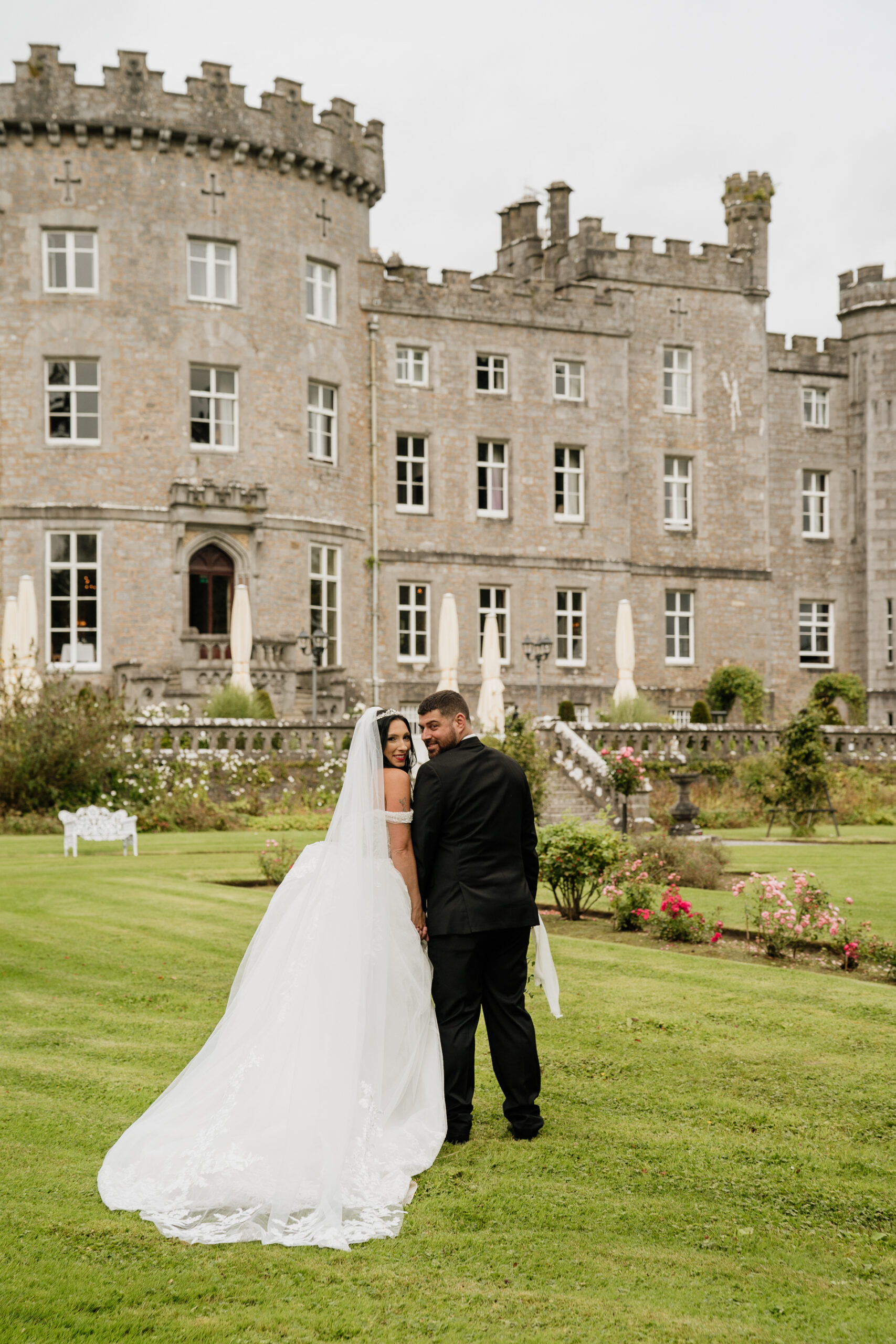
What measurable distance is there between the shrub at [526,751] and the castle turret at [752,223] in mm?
19383

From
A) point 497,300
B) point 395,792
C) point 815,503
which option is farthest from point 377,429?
point 395,792

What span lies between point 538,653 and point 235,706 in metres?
9.73

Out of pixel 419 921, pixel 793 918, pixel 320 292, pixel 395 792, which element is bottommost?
pixel 793 918

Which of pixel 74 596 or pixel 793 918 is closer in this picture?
pixel 793 918

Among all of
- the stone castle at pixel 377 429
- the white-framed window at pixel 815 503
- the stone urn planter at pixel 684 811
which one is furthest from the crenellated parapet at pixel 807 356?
the stone urn planter at pixel 684 811

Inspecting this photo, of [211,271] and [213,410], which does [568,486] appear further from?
[211,271]

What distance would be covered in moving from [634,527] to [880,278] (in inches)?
415

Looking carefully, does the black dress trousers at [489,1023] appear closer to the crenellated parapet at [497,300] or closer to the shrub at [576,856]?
the shrub at [576,856]

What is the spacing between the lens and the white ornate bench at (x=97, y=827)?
16359 mm

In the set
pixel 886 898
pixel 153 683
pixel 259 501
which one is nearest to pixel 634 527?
pixel 259 501

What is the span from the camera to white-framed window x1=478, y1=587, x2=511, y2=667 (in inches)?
1296

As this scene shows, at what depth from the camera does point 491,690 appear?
2531cm

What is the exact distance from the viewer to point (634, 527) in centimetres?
3491

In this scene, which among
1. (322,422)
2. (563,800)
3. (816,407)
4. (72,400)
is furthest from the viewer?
(816,407)
